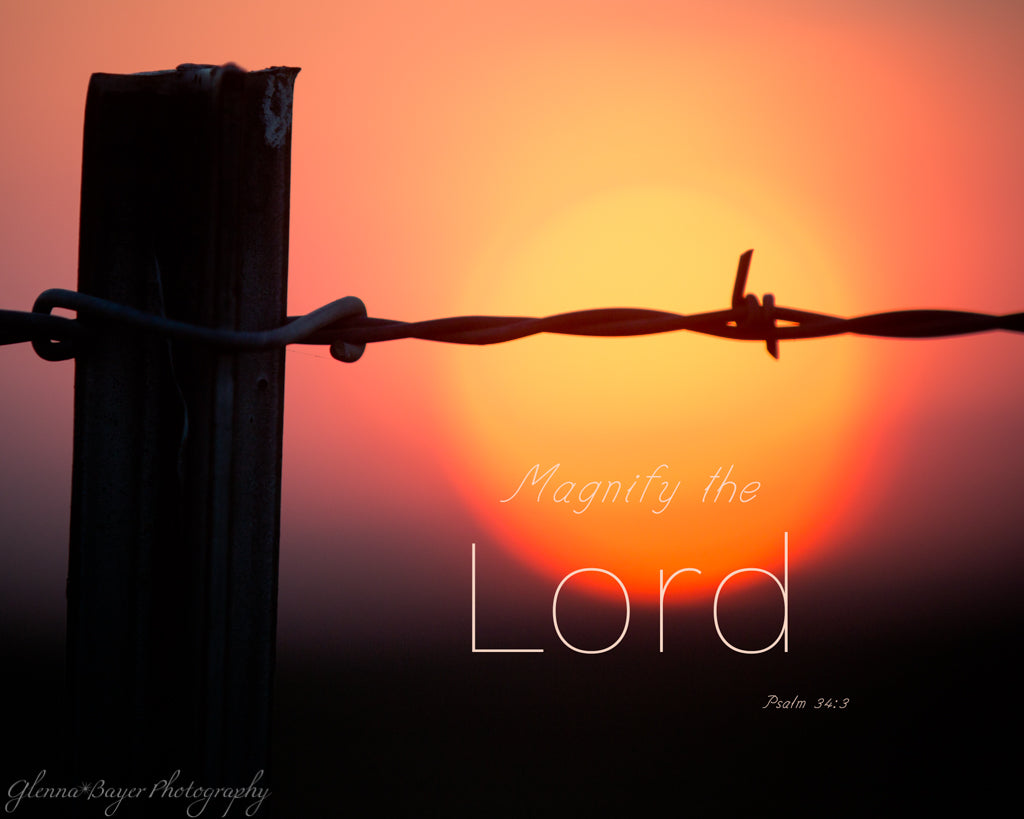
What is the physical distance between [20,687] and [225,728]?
1062cm

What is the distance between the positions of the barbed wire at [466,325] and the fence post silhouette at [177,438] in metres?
0.03

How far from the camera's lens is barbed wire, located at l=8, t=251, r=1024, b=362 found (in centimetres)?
90

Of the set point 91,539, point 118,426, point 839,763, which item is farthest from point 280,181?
point 839,763

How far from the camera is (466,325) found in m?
1.02

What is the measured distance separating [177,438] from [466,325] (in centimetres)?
36

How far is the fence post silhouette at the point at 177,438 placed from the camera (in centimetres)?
92

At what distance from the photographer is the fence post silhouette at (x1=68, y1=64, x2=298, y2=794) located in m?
0.92

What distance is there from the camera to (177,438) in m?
0.93

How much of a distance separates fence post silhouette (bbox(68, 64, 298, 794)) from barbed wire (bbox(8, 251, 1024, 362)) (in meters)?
0.03

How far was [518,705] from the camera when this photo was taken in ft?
30.8

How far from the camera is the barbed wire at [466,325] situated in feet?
2.96

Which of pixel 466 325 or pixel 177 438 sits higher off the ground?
pixel 466 325

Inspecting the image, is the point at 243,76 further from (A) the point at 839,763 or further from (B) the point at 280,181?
(A) the point at 839,763

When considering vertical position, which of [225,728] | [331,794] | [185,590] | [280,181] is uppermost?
[280,181]
